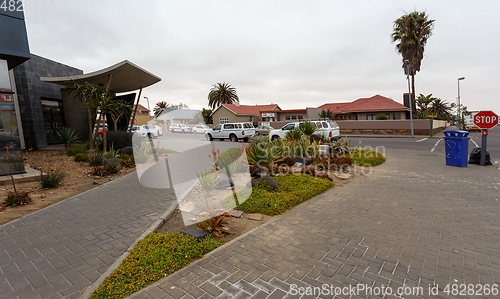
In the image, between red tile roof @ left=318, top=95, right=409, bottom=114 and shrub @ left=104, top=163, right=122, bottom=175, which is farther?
red tile roof @ left=318, top=95, right=409, bottom=114

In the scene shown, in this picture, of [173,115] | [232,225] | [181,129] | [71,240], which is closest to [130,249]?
[71,240]

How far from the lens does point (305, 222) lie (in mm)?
4691

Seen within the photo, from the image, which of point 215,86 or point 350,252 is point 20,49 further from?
point 215,86

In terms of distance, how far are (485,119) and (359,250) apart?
9.72 m

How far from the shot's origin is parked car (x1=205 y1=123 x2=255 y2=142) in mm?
23648

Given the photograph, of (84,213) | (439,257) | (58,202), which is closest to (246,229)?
(439,257)

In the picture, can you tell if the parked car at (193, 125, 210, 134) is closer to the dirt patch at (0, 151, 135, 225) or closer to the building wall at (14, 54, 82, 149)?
the building wall at (14, 54, 82, 149)

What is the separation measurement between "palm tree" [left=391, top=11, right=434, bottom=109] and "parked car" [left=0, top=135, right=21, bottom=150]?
1496 inches

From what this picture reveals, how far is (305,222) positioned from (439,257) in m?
1.98

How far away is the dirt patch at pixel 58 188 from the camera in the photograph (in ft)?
18.2

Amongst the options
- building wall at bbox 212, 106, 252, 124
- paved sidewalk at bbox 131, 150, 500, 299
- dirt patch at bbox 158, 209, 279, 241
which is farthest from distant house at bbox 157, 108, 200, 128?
building wall at bbox 212, 106, 252, 124

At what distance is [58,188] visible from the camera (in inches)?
A: 287

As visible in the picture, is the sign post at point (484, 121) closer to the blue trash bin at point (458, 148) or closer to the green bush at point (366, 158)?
the blue trash bin at point (458, 148)

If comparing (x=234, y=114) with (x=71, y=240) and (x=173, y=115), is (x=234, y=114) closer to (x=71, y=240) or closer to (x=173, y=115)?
(x=173, y=115)
